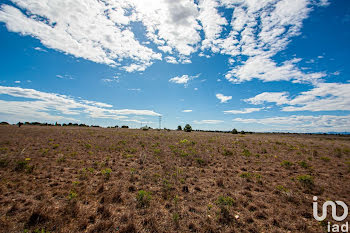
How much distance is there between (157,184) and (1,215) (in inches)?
253

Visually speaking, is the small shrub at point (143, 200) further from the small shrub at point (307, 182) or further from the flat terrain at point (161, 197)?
the small shrub at point (307, 182)

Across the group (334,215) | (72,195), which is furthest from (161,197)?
(334,215)

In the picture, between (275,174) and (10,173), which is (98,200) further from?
(275,174)

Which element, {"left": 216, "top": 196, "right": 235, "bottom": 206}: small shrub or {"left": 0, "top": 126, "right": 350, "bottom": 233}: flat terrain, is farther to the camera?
{"left": 216, "top": 196, "right": 235, "bottom": 206}: small shrub

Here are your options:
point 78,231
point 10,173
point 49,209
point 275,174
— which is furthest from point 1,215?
point 275,174

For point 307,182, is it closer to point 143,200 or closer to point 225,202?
point 225,202

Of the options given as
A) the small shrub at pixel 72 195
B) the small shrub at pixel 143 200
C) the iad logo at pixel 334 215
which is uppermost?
the small shrub at pixel 72 195

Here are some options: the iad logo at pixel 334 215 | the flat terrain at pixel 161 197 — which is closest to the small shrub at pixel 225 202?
the flat terrain at pixel 161 197

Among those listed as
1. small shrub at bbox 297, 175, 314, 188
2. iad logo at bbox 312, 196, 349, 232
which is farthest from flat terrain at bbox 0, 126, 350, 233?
iad logo at bbox 312, 196, 349, 232

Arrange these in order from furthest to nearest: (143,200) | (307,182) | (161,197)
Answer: (307,182) < (161,197) < (143,200)

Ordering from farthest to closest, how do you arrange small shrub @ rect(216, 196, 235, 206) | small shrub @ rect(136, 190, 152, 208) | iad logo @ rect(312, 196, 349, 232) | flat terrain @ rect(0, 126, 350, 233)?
small shrub @ rect(216, 196, 235, 206) → small shrub @ rect(136, 190, 152, 208) → iad logo @ rect(312, 196, 349, 232) → flat terrain @ rect(0, 126, 350, 233)

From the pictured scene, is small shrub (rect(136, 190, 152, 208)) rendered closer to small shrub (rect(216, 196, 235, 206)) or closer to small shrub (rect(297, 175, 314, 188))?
small shrub (rect(216, 196, 235, 206))

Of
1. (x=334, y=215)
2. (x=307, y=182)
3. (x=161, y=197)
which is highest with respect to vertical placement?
(x=307, y=182)

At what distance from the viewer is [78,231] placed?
497 centimetres
